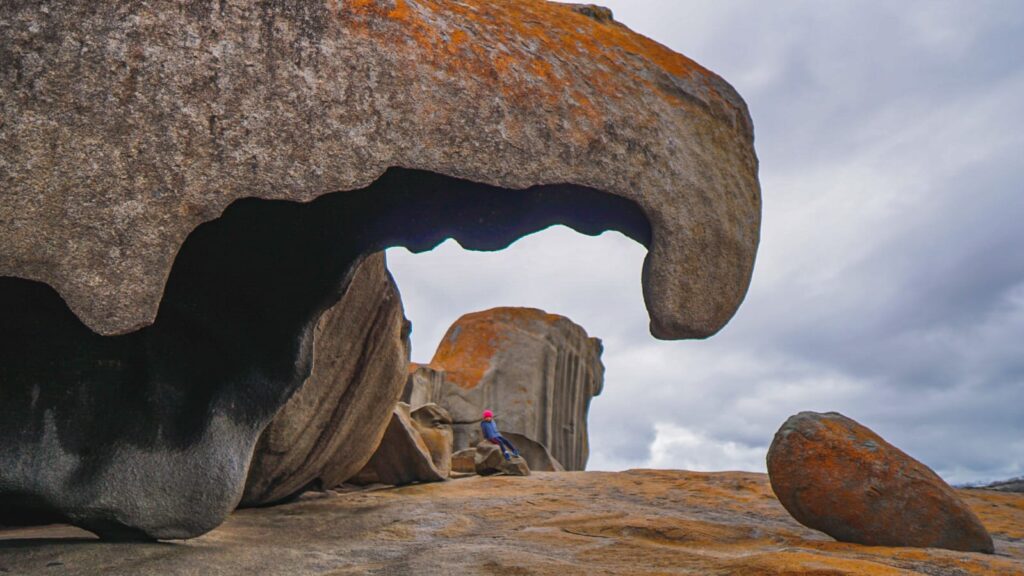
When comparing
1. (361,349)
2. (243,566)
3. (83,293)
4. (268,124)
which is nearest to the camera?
(83,293)

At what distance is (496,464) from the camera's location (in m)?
8.95

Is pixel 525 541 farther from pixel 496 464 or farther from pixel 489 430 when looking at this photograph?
pixel 489 430

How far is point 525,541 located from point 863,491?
5.57ft

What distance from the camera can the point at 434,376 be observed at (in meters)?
15.5

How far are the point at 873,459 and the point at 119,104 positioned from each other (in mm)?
3753

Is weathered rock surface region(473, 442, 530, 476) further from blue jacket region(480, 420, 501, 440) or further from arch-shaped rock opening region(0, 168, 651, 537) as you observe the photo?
arch-shaped rock opening region(0, 168, 651, 537)

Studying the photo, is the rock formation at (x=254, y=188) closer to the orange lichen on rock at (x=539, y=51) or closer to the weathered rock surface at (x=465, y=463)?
the orange lichen on rock at (x=539, y=51)

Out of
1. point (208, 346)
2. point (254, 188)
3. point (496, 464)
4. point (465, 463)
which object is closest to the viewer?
point (254, 188)

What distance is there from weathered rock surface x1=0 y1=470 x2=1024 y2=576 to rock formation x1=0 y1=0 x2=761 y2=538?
333 millimetres

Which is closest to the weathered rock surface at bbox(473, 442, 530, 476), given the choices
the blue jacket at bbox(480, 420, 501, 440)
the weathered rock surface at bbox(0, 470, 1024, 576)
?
the blue jacket at bbox(480, 420, 501, 440)

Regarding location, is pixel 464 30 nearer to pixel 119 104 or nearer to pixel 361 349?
pixel 119 104

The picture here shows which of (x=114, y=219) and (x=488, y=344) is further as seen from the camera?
(x=488, y=344)

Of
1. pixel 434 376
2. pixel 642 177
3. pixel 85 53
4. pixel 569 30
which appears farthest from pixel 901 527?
pixel 434 376

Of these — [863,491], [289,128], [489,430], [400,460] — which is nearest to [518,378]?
[489,430]
